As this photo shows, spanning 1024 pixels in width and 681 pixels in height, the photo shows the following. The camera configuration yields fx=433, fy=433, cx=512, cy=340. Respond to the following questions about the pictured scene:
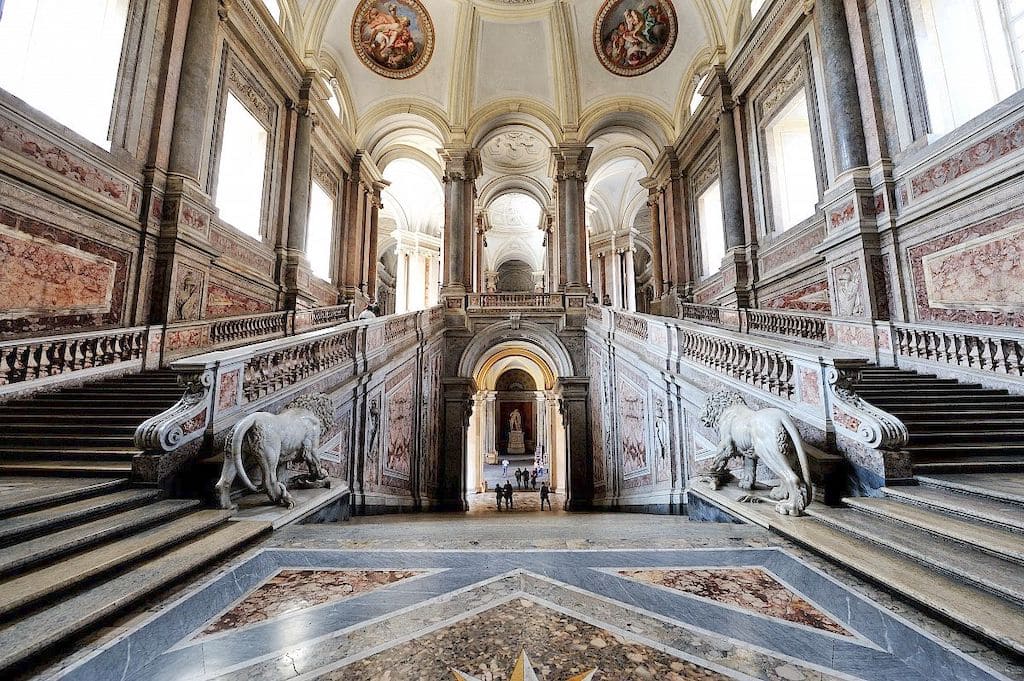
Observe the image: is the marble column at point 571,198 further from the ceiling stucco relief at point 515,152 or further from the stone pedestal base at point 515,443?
the stone pedestal base at point 515,443

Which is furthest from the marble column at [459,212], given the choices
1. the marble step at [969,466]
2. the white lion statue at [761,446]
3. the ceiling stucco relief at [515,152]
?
the marble step at [969,466]

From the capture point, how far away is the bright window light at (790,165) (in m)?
9.22

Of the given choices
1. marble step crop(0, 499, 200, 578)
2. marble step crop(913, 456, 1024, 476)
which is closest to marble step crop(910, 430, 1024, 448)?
marble step crop(913, 456, 1024, 476)

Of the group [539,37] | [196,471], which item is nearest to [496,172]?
[539,37]

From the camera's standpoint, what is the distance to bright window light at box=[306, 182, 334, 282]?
12.1m

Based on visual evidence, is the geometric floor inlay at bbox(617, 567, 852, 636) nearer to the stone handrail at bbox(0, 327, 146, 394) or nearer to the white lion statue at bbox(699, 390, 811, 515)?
the white lion statue at bbox(699, 390, 811, 515)

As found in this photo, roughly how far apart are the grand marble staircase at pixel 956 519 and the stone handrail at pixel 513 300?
27.0 feet

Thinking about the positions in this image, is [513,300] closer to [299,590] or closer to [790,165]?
[790,165]

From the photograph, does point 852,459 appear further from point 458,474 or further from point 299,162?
point 299,162

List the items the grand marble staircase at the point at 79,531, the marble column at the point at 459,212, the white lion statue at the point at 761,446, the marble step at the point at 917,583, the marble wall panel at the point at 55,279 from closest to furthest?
the marble step at the point at 917,583
the grand marble staircase at the point at 79,531
the white lion statue at the point at 761,446
the marble wall panel at the point at 55,279
the marble column at the point at 459,212

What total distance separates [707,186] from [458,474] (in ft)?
34.0

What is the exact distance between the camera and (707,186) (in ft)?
40.2

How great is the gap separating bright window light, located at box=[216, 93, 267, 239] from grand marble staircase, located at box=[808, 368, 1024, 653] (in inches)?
416

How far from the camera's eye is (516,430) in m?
25.6
